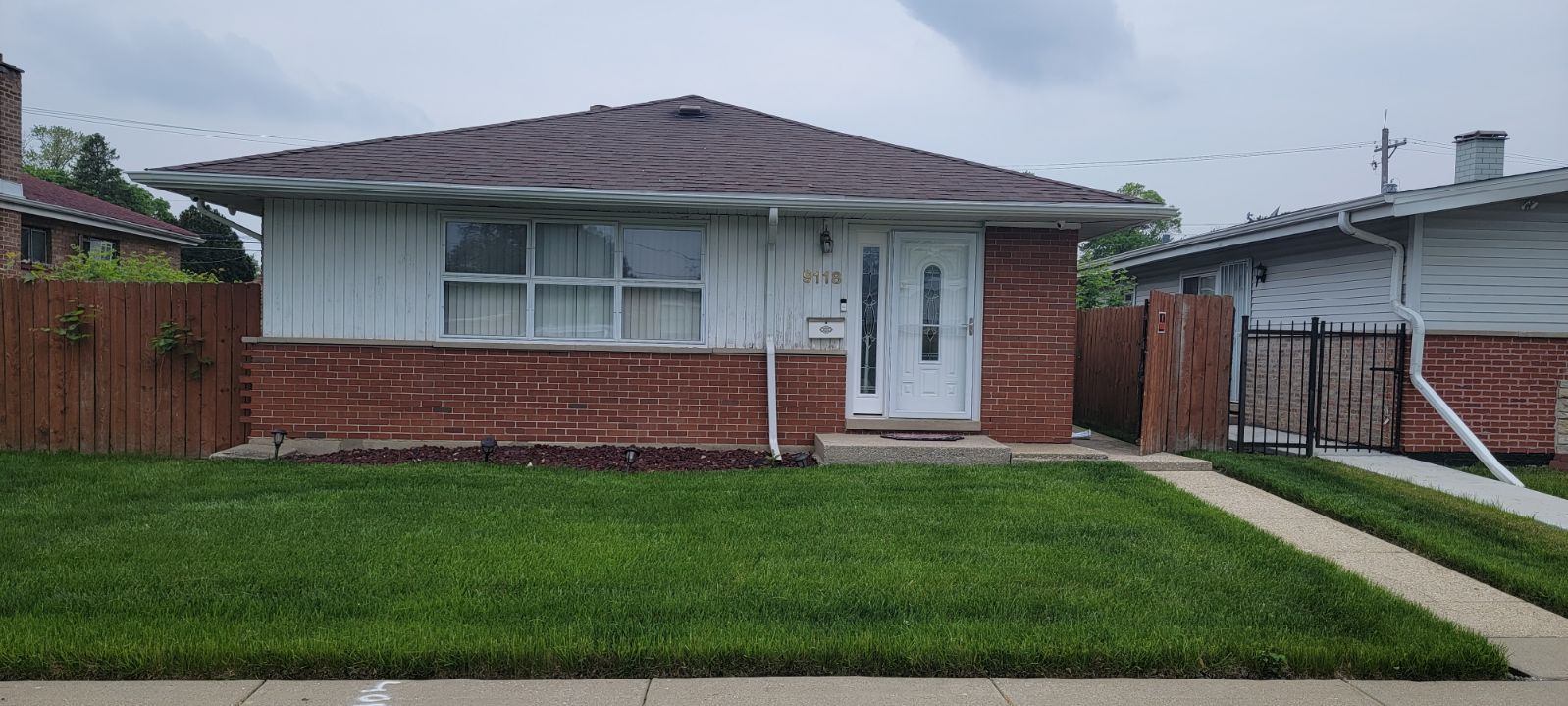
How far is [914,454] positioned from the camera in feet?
28.7

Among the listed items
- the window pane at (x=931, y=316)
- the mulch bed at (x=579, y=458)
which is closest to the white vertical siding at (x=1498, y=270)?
the window pane at (x=931, y=316)

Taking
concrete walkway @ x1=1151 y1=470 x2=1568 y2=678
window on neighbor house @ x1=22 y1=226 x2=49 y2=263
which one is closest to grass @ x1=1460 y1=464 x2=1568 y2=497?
concrete walkway @ x1=1151 y1=470 x2=1568 y2=678

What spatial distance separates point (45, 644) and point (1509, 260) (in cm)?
1286

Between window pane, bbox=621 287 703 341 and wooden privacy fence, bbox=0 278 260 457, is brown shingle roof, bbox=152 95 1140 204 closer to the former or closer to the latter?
window pane, bbox=621 287 703 341

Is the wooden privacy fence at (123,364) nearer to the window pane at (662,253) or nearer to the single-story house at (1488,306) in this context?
the window pane at (662,253)

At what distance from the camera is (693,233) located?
957 cm

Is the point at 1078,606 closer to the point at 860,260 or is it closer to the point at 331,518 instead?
Answer: the point at 331,518

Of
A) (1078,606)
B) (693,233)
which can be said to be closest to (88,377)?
(693,233)

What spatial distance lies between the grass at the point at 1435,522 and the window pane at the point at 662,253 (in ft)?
17.9

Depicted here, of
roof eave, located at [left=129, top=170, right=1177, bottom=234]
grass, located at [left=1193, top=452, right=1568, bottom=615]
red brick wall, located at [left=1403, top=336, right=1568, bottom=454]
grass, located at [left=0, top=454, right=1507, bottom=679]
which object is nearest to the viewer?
grass, located at [left=0, top=454, right=1507, bottom=679]

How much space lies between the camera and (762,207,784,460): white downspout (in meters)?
9.21

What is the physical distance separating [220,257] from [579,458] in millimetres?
48095

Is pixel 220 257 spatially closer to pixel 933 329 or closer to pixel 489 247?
pixel 489 247

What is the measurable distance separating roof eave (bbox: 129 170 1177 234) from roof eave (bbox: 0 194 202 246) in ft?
47.3
